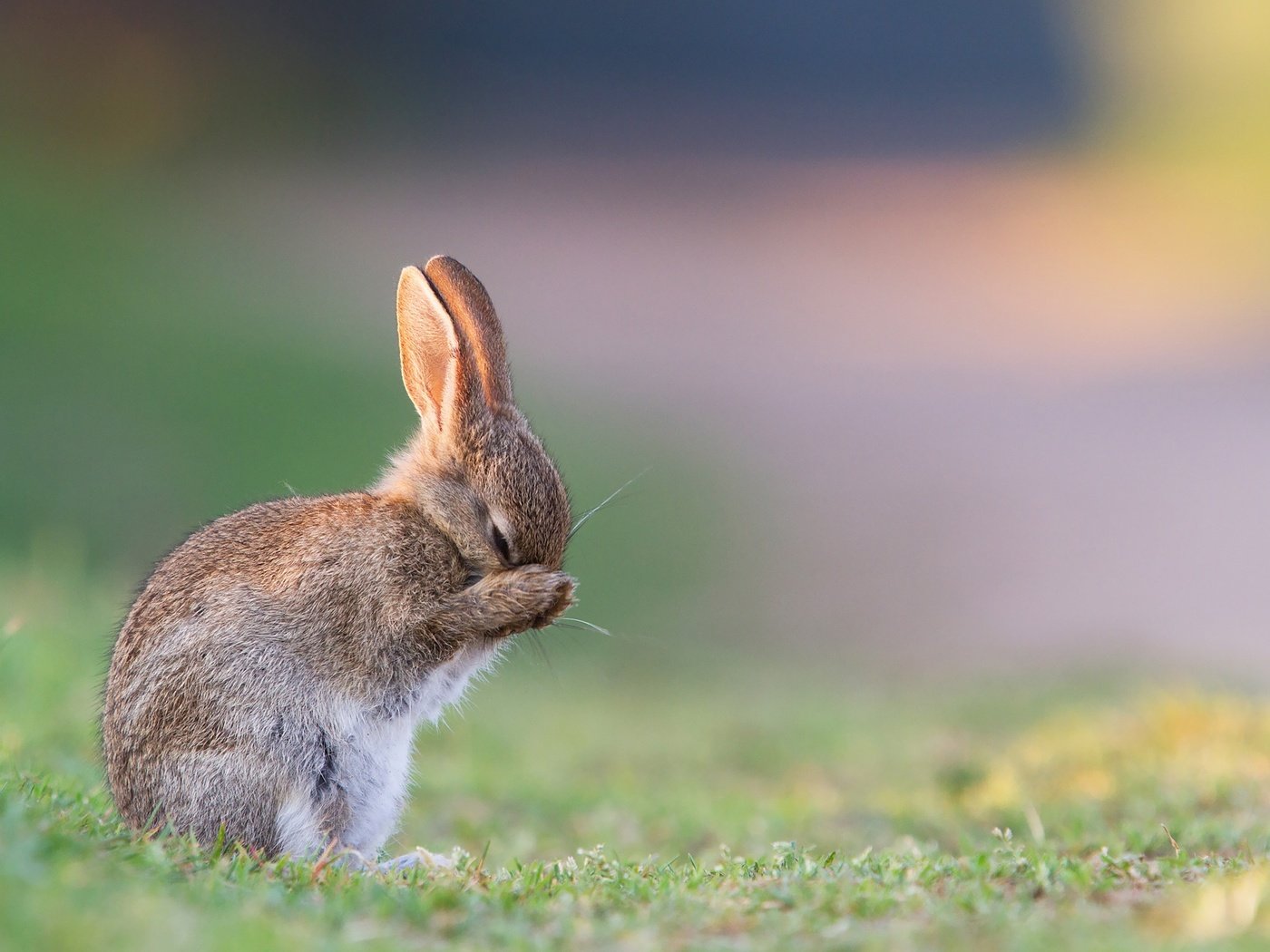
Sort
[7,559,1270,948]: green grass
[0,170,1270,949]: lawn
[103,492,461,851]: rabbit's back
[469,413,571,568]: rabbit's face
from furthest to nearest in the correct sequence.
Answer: [469,413,571,568]: rabbit's face
[103,492,461,851]: rabbit's back
[0,170,1270,949]: lawn
[7,559,1270,948]: green grass

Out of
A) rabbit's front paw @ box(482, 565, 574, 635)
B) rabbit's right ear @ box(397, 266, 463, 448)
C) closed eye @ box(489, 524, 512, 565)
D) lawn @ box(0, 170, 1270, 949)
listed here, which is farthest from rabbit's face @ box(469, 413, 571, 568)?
lawn @ box(0, 170, 1270, 949)

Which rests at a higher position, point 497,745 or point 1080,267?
point 1080,267

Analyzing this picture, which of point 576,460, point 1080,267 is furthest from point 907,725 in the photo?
point 1080,267

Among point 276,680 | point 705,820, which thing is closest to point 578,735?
point 705,820

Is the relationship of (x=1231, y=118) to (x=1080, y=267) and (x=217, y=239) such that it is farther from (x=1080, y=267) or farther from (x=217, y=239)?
(x=217, y=239)

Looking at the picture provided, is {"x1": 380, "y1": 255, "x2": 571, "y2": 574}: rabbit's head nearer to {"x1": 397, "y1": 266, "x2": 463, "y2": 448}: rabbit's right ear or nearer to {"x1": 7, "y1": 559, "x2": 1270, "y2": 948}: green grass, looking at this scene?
{"x1": 397, "y1": 266, "x2": 463, "y2": 448}: rabbit's right ear

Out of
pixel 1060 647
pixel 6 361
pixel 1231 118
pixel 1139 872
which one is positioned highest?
pixel 1231 118
